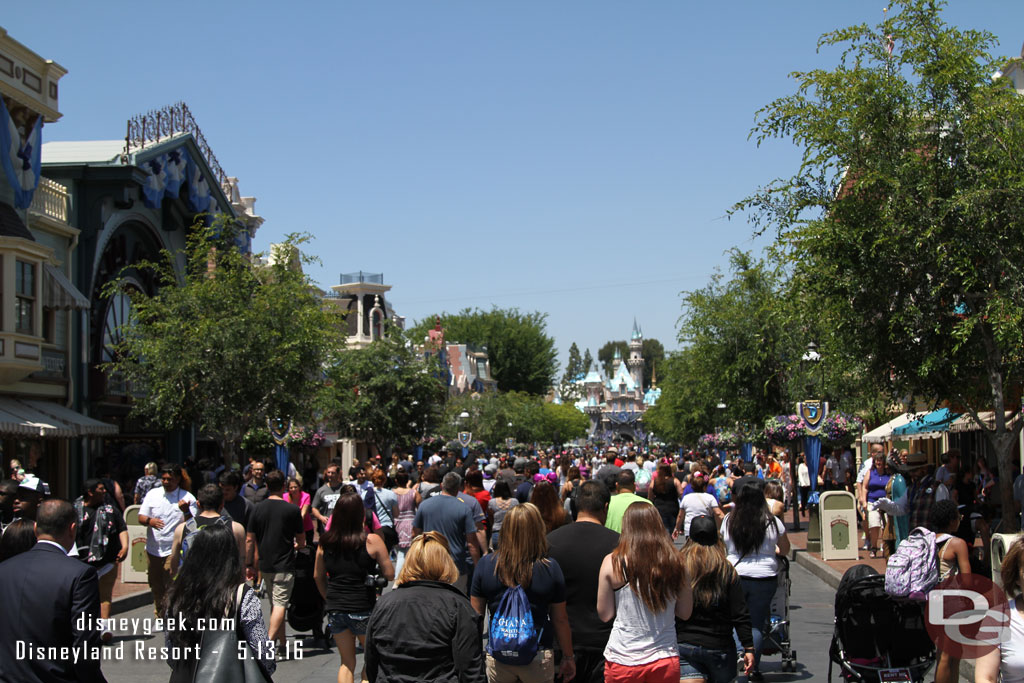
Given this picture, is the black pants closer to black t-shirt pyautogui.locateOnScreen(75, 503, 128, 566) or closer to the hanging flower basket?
black t-shirt pyautogui.locateOnScreen(75, 503, 128, 566)

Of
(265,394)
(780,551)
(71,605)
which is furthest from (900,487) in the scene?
(265,394)

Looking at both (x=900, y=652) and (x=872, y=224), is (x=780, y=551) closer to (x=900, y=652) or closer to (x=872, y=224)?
(x=900, y=652)

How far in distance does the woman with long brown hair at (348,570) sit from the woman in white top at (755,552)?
8.77ft

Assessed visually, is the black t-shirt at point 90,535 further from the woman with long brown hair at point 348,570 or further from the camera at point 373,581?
the camera at point 373,581

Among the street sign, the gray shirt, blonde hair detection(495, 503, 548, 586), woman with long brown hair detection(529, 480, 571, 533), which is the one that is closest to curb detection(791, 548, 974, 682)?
the street sign

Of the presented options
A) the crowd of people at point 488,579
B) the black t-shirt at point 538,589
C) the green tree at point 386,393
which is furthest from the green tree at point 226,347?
the black t-shirt at point 538,589

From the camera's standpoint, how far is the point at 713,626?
6844mm

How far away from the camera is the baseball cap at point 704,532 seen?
7.40 m

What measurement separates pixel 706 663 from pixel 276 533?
530 cm

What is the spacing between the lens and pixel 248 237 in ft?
122

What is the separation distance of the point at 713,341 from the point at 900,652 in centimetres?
2780

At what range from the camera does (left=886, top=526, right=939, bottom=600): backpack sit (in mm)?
7000

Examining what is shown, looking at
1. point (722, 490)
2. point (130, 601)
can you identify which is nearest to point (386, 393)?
point (722, 490)

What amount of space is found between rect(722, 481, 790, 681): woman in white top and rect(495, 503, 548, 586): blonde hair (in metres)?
2.65
